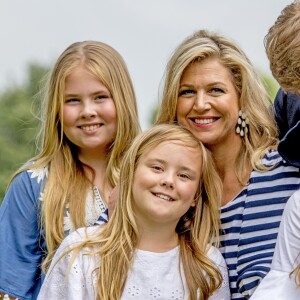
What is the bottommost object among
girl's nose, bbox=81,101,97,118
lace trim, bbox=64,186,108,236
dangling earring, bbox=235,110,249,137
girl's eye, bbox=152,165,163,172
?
lace trim, bbox=64,186,108,236

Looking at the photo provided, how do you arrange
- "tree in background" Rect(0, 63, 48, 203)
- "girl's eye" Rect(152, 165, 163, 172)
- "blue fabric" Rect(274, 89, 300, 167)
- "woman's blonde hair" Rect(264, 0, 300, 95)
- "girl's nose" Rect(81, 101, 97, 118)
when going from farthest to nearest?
"tree in background" Rect(0, 63, 48, 203) → "girl's nose" Rect(81, 101, 97, 118) → "girl's eye" Rect(152, 165, 163, 172) → "blue fabric" Rect(274, 89, 300, 167) → "woman's blonde hair" Rect(264, 0, 300, 95)

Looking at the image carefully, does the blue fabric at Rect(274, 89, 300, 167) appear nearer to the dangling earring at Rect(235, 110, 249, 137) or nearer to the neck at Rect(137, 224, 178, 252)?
the dangling earring at Rect(235, 110, 249, 137)

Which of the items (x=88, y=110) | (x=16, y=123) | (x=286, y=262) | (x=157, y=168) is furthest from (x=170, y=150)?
(x=16, y=123)

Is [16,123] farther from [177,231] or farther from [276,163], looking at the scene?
[276,163]

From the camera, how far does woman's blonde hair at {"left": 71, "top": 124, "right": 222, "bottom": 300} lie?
352 cm

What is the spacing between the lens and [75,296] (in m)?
3.47

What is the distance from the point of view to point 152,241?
11.9ft

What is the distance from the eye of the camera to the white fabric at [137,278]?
3494 millimetres

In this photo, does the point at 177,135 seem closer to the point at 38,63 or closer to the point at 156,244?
the point at 156,244

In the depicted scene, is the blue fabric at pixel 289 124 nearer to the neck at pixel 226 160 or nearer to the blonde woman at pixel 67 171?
the neck at pixel 226 160

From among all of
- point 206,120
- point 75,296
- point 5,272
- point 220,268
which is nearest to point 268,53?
point 206,120

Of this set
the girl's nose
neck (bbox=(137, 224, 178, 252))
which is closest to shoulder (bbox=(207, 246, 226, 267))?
neck (bbox=(137, 224, 178, 252))

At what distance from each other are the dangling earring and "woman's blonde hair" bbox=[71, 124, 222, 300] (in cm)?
17

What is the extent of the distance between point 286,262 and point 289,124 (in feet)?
2.58
